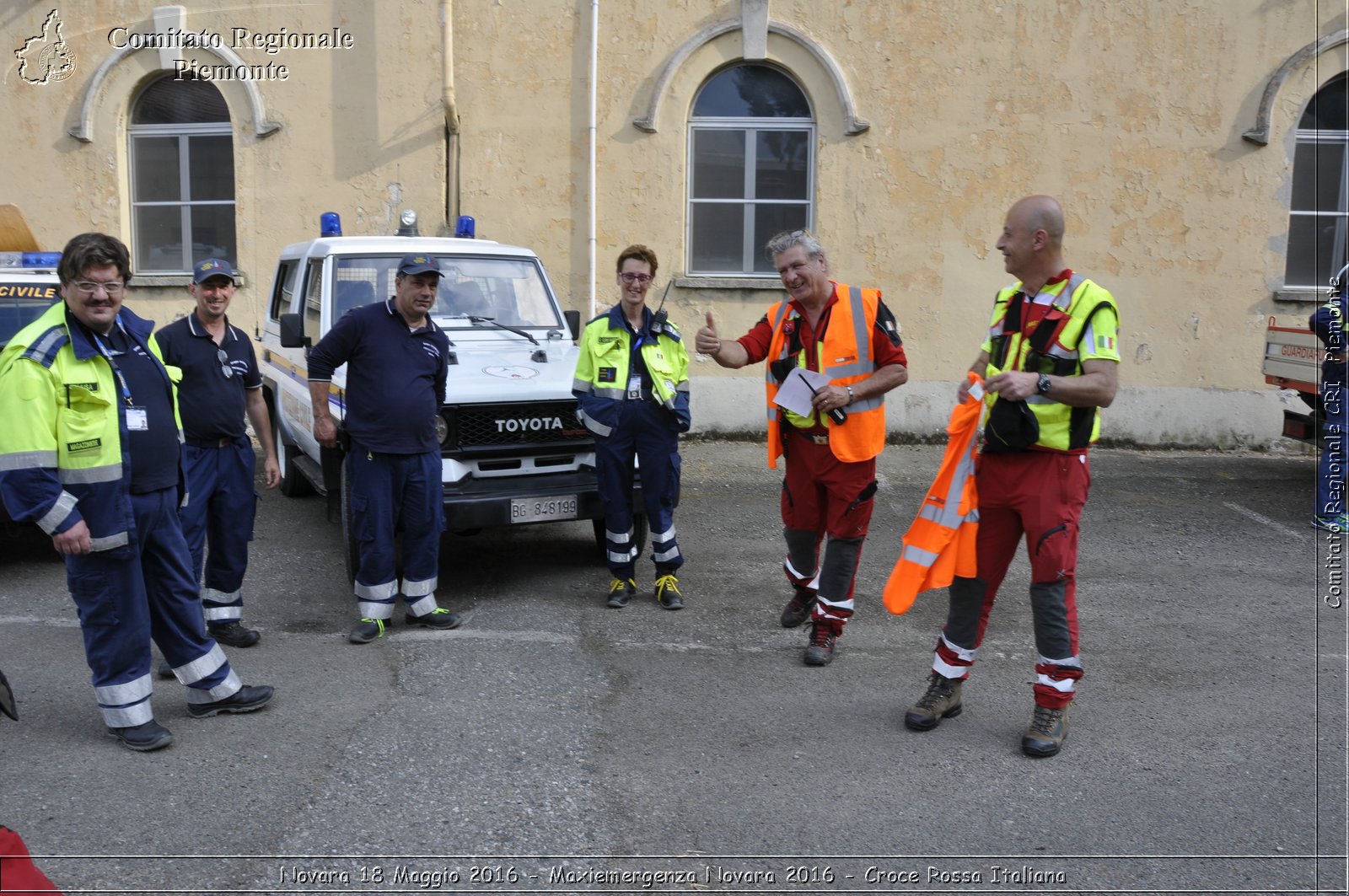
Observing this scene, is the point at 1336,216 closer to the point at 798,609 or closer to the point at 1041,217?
the point at 798,609

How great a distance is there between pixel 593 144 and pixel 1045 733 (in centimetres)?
848

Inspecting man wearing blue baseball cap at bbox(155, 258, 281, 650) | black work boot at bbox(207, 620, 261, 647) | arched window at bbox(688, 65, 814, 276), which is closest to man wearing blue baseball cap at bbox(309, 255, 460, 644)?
man wearing blue baseball cap at bbox(155, 258, 281, 650)

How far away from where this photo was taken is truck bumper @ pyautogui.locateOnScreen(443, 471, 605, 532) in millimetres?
5980

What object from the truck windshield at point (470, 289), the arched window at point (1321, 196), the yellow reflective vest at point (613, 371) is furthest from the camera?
the arched window at point (1321, 196)

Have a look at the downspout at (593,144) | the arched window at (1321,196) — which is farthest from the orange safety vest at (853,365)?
the arched window at (1321,196)

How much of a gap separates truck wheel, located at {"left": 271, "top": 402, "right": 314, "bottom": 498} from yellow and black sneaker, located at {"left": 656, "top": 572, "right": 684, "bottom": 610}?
3636mm

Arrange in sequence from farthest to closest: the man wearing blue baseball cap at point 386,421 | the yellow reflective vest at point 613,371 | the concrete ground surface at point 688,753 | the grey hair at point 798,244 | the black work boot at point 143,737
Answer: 1. the yellow reflective vest at point 613,371
2. the man wearing blue baseball cap at point 386,421
3. the grey hair at point 798,244
4. the black work boot at point 143,737
5. the concrete ground surface at point 688,753

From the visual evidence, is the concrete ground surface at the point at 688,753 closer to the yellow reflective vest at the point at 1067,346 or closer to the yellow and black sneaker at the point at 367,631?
the yellow and black sneaker at the point at 367,631

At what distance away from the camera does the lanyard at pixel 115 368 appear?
407 centimetres

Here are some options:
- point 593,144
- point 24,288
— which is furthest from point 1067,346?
point 593,144

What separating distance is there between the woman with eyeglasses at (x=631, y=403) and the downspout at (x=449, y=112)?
19.4 feet

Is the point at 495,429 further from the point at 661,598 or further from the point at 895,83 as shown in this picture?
the point at 895,83

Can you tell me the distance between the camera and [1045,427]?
412cm

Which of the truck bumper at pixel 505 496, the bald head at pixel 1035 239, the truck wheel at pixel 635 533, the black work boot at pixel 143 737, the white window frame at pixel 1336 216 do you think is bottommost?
the black work boot at pixel 143 737
